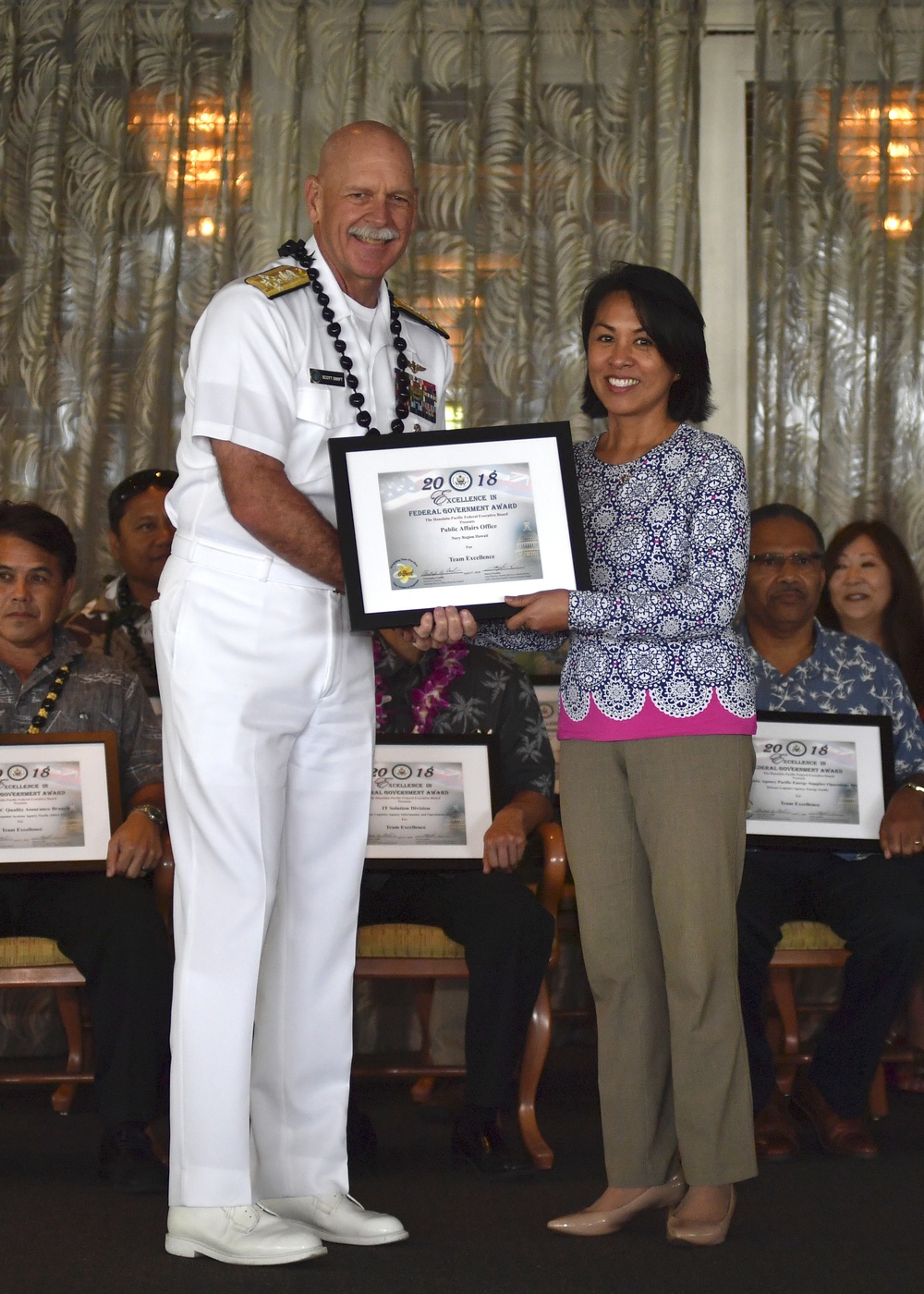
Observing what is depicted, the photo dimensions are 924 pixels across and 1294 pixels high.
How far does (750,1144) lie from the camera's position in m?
2.53

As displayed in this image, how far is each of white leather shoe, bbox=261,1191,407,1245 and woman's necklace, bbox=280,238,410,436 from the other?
1.38 meters

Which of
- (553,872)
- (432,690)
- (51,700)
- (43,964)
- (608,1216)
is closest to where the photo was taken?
(608,1216)

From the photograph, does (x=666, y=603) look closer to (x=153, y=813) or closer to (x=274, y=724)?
(x=274, y=724)

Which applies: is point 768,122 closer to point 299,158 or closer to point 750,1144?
point 299,158

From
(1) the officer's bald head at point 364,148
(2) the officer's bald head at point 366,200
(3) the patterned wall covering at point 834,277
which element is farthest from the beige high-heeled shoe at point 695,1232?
(3) the patterned wall covering at point 834,277

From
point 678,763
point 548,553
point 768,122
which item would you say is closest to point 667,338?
point 548,553

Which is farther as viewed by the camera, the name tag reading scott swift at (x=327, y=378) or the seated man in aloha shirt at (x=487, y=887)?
the seated man in aloha shirt at (x=487, y=887)

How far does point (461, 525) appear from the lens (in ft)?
8.41

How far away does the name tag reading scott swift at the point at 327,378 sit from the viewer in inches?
97.7

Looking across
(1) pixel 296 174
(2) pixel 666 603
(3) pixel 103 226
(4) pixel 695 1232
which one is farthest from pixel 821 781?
(3) pixel 103 226

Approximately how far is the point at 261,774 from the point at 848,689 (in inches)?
70.4

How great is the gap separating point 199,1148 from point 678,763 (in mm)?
1052

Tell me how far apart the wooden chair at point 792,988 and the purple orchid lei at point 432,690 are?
103 cm

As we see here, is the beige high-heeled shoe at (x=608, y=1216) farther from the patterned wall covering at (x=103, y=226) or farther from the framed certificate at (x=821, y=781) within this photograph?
the patterned wall covering at (x=103, y=226)
